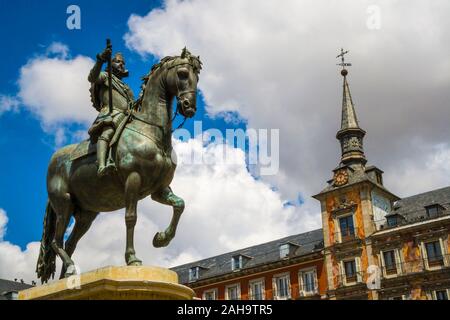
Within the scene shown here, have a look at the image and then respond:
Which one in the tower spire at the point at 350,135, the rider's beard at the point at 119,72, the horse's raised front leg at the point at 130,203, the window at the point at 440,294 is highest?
the tower spire at the point at 350,135

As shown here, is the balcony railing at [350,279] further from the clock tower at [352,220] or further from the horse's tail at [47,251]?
the horse's tail at [47,251]

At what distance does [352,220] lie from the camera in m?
50.3

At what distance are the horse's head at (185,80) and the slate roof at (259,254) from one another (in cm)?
4490

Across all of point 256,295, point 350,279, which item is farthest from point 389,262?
point 256,295

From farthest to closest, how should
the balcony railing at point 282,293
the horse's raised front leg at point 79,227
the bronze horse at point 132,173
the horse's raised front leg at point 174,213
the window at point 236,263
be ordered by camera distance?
the window at point 236,263, the balcony railing at point 282,293, the horse's raised front leg at point 79,227, the horse's raised front leg at point 174,213, the bronze horse at point 132,173

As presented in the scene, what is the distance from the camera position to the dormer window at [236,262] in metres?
58.6

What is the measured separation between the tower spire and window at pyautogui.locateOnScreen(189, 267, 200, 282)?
775 inches

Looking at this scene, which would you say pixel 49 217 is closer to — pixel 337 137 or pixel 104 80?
pixel 104 80

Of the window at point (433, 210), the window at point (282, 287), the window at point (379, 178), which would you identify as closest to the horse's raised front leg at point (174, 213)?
the window at point (433, 210)

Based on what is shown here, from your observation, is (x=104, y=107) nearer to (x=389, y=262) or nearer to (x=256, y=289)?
(x=389, y=262)
